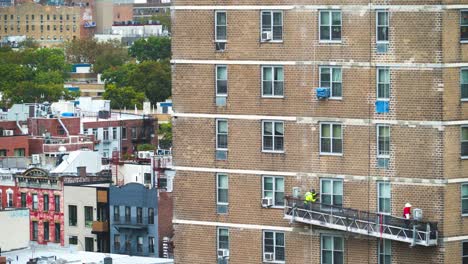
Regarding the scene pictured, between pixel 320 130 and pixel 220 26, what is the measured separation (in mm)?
5426

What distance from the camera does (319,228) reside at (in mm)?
78250

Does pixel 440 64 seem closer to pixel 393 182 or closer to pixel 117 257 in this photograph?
pixel 393 182

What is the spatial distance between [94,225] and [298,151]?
55035mm

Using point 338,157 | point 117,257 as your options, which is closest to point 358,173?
point 338,157

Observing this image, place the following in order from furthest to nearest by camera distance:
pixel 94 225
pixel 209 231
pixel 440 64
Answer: pixel 94 225 → pixel 209 231 → pixel 440 64

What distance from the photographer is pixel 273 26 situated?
7906cm

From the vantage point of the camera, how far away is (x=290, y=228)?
7900 cm

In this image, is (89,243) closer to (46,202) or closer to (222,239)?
(46,202)

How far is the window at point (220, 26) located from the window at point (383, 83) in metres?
6.40

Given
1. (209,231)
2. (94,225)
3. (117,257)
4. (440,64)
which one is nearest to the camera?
(440,64)

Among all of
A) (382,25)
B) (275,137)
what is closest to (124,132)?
(275,137)

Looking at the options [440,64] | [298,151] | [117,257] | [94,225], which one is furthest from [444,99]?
[94,225]

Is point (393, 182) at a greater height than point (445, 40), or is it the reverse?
point (445, 40)

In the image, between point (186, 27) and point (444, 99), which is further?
point (186, 27)
